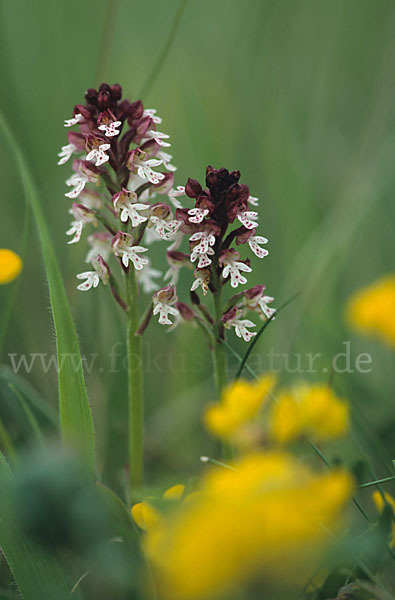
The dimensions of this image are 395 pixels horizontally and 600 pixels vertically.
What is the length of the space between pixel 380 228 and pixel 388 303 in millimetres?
1951

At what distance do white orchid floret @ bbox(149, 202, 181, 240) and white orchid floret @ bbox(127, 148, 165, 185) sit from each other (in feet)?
0.22

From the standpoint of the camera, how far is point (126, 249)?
59.7 inches

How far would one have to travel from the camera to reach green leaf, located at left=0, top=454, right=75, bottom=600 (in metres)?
1.17

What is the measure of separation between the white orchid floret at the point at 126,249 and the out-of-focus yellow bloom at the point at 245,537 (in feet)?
2.85

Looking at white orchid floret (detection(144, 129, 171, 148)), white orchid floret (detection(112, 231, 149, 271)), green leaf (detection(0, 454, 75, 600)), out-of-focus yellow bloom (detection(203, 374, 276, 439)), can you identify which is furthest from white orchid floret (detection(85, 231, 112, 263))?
out-of-focus yellow bloom (detection(203, 374, 276, 439))

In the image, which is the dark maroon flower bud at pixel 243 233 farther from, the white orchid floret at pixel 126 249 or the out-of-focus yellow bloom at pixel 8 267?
the out-of-focus yellow bloom at pixel 8 267

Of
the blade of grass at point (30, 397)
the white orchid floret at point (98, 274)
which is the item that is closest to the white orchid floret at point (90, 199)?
the white orchid floret at point (98, 274)

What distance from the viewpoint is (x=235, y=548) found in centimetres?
64

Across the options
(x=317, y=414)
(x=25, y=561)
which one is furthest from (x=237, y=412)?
(x=25, y=561)

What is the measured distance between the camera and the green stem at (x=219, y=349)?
1499 mm

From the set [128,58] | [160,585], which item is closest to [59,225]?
[128,58]

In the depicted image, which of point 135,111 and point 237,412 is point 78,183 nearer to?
point 135,111

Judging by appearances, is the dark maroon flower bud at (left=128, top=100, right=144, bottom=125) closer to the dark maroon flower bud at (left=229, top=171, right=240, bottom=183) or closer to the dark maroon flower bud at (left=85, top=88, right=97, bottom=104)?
the dark maroon flower bud at (left=85, top=88, right=97, bottom=104)

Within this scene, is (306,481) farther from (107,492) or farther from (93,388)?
(93,388)
